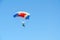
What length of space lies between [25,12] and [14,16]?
95 cm

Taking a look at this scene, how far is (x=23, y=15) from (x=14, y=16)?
0.81m

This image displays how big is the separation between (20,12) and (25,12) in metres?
0.41

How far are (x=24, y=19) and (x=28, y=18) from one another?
542 mm

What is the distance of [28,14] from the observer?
22.0 metres

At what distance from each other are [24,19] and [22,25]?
0.74 meters

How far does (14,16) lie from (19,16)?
0.64 metres

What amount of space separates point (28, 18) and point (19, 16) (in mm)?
763

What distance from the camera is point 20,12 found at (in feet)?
72.5

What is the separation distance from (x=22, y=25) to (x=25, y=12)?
4.45 ft

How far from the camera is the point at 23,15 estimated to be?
22359mm

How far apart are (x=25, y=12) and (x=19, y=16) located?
1.90ft

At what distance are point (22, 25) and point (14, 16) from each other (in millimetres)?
1528

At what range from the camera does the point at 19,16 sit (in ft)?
73.6
